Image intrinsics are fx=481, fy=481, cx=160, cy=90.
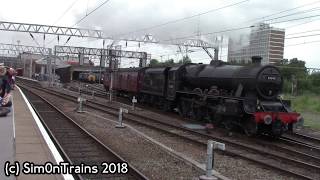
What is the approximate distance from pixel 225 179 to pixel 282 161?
407 cm

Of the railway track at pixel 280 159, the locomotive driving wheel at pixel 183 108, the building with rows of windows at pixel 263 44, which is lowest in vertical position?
the railway track at pixel 280 159

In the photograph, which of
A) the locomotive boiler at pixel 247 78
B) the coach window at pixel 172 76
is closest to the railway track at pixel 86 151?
the locomotive boiler at pixel 247 78

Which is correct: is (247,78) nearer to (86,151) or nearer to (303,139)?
(303,139)

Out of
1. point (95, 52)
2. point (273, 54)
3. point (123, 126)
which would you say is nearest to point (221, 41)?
point (273, 54)

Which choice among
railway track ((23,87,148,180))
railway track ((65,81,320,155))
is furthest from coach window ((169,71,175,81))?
railway track ((65,81,320,155))

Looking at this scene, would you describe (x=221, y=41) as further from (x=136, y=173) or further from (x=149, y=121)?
(x=136, y=173)

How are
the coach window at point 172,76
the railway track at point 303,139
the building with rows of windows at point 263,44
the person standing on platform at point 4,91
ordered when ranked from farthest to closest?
1. the building with rows of windows at point 263,44
2. the coach window at point 172,76
3. the railway track at point 303,139
4. the person standing on platform at point 4,91

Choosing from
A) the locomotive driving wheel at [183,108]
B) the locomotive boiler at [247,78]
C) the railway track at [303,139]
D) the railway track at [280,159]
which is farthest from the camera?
the locomotive driving wheel at [183,108]

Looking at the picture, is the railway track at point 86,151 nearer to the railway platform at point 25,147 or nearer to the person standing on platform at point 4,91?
the railway platform at point 25,147

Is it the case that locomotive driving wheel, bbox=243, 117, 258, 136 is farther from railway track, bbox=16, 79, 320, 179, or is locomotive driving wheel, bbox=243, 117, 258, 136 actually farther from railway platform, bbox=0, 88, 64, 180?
railway platform, bbox=0, 88, 64, 180

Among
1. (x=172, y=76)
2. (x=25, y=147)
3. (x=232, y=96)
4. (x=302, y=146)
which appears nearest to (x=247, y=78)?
(x=232, y=96)

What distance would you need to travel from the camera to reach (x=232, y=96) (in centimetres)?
Answer: 1947

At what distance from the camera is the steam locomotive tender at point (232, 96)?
1808cm

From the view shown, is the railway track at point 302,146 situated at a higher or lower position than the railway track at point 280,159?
lower
